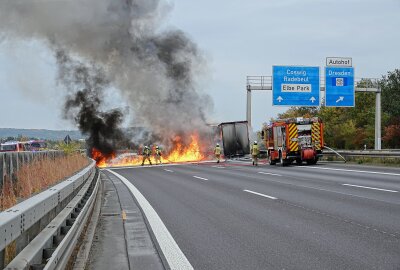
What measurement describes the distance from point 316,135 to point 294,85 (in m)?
5.51

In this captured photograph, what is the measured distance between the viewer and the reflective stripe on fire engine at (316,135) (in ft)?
97.6

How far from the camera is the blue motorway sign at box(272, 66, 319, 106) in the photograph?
34031 millimetres

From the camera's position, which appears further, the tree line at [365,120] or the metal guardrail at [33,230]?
the tree line at [365,120]

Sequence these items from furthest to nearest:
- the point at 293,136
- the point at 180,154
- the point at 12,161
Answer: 1. the point at 180,154
2. the point at 293,136
3. the point at 12,161

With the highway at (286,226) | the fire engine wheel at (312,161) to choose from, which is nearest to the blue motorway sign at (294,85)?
the fire engine wheel at (312,161)

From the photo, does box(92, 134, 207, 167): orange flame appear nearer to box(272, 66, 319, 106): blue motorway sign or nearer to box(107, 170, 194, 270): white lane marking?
box(272, 66, 319, 106): blue motorway sign

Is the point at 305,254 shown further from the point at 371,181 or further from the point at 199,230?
the point at 371,181

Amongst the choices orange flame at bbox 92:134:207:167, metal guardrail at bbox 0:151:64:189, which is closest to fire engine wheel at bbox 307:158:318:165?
orange flame at bbox 92:134:207:167

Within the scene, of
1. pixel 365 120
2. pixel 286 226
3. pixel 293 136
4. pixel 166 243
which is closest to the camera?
pixel 166 243

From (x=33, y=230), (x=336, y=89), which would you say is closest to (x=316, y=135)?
(x=336, y=89)

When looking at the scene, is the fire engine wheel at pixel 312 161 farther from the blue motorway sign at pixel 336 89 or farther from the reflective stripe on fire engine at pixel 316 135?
the blue motorway sign at pixel 336 89

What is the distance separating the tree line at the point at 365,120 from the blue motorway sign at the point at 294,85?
30.2 m

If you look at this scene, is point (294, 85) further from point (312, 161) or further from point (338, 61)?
point (312, 161)

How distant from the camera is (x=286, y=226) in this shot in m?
8.44
